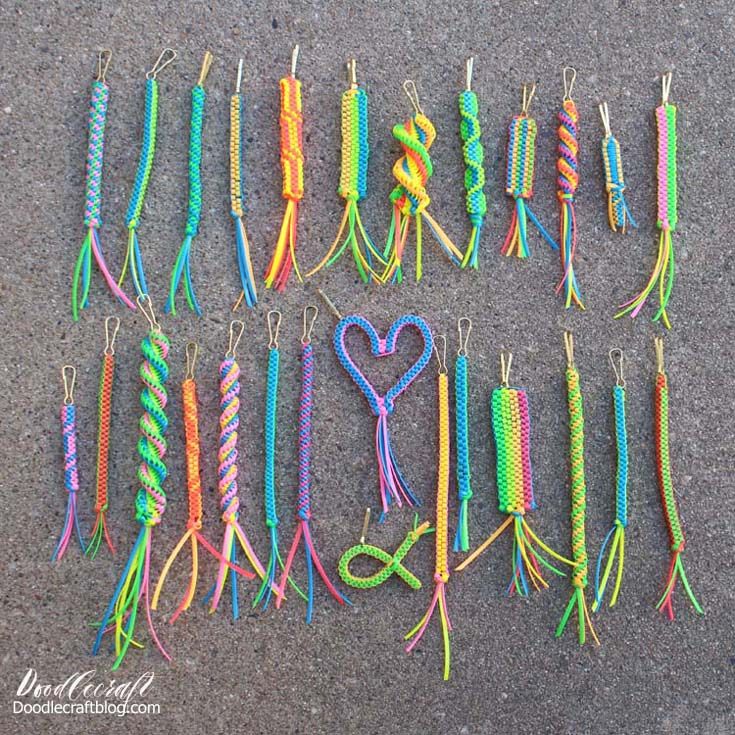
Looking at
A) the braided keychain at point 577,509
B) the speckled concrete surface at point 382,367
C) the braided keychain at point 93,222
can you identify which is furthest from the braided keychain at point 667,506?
the braided keychain at point 93,222

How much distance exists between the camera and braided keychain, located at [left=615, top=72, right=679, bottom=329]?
127 centimetres

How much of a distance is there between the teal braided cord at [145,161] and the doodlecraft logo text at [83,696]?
75cm

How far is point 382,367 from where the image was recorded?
123cm

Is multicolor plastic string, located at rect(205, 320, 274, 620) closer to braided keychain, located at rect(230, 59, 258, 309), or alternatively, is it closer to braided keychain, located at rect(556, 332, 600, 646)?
Result: braided keychain, located at rect(230, 59, 258, 309)

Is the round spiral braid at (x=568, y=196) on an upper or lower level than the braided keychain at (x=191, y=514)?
upper

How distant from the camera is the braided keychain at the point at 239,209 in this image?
1.22 metres

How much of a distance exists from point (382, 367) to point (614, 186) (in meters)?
0.53

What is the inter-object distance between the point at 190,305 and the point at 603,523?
0.81 metres

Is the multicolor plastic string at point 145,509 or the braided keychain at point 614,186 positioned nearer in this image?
the multicolor plastic string at point 145,509

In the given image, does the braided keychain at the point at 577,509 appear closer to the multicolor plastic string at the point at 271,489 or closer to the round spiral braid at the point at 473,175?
the round spiral braid at the point at 473,175

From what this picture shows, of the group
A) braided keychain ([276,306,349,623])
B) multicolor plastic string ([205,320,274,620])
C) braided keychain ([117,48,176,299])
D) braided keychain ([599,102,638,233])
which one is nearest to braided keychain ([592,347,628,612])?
braided keychain ([599,102,638,233])

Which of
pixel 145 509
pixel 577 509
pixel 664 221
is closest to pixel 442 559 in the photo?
pixel 577 509

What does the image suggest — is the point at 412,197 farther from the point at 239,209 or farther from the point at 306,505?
the point at 306,505

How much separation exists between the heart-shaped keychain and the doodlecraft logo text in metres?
0.49
